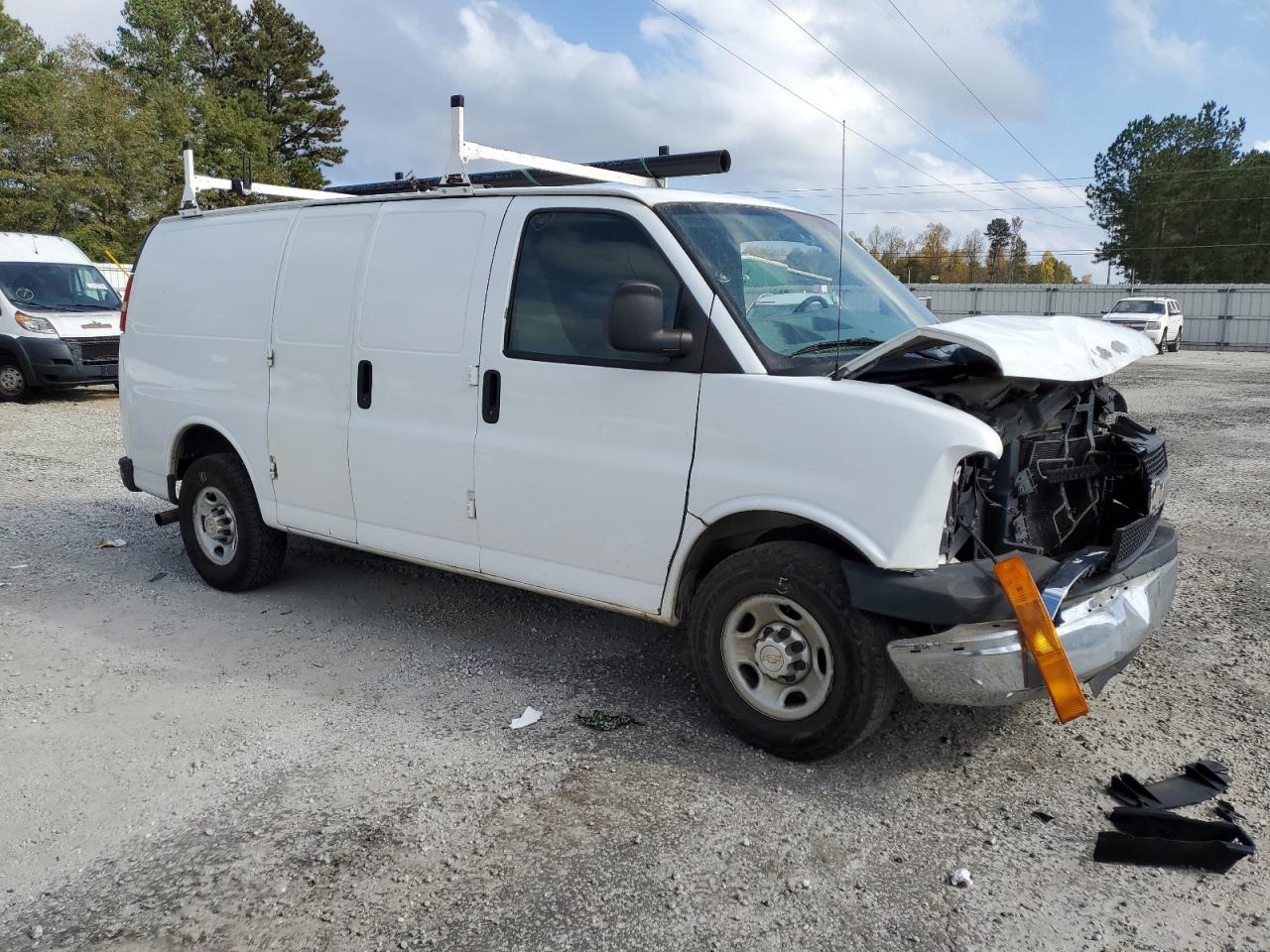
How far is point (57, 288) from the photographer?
15805 mm

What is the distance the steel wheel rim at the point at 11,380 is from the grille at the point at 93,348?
2.75 ft

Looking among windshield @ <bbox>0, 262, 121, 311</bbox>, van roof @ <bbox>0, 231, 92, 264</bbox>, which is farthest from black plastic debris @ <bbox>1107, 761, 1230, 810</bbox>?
van roof @ <bbox>0, 231, 92, 264</bbox>

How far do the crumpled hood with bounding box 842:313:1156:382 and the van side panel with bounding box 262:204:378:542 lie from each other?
8.75ft

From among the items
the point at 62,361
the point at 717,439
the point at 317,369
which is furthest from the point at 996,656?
the point at 62,361

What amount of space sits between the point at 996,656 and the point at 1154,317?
33.6 meters

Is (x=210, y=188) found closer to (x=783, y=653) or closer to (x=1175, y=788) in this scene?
(x=783, y=653)

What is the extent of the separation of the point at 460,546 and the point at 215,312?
2.29m

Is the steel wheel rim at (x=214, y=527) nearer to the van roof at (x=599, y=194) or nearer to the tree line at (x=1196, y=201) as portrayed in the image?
the van roof at (x=599, y=194)

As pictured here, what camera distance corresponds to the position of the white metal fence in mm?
39812

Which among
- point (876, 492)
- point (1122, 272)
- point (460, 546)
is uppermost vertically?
point (1122, 272)

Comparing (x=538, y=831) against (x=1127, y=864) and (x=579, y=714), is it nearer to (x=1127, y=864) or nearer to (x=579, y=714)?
(x=579, y=714)

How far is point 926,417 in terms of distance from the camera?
342 cm

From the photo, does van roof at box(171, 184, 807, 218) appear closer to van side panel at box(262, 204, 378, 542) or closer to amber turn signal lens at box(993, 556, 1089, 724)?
van side panel at box(262, 204, 378, 542)

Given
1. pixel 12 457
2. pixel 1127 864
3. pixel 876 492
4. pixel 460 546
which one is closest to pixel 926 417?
pixel 876 492
